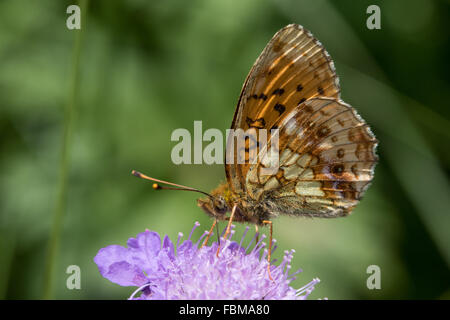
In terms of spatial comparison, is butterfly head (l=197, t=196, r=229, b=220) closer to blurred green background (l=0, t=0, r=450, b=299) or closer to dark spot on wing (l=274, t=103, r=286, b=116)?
dark spot on wing (l=274, t=103, r=286, b=116)

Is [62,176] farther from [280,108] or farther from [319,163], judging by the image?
[319,163]

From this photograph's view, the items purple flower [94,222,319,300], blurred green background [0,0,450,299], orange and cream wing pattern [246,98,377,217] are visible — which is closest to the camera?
purple flower [94,222,319,300]

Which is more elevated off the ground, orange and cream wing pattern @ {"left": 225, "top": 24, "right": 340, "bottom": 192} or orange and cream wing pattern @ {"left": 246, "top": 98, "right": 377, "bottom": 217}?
orange and cream wing pattern @ {"left": 225, "top": 24, "right": 340, "bottom": 192}

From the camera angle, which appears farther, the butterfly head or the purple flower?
the butterfly head

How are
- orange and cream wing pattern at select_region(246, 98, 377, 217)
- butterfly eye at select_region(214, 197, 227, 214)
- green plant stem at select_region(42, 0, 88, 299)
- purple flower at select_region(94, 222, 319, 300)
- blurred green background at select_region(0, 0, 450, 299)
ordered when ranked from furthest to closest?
blurred green background at select_region(0, 0, 450, 299)
green plant stem at select_region(42, 0, 88, 299)
orange and cream wing pattern at select_region(246, 98, 377, 217)
butterfly eye at select_region(214, 197, 227, 214)
purple flower at select_region(94, 222, 319, 300)

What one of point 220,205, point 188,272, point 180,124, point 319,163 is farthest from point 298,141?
point 180,124

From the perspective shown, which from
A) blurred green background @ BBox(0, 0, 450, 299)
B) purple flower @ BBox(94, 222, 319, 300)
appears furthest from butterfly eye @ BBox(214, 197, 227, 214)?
blurred green background @ BBox(0, 0, 450, 299)
